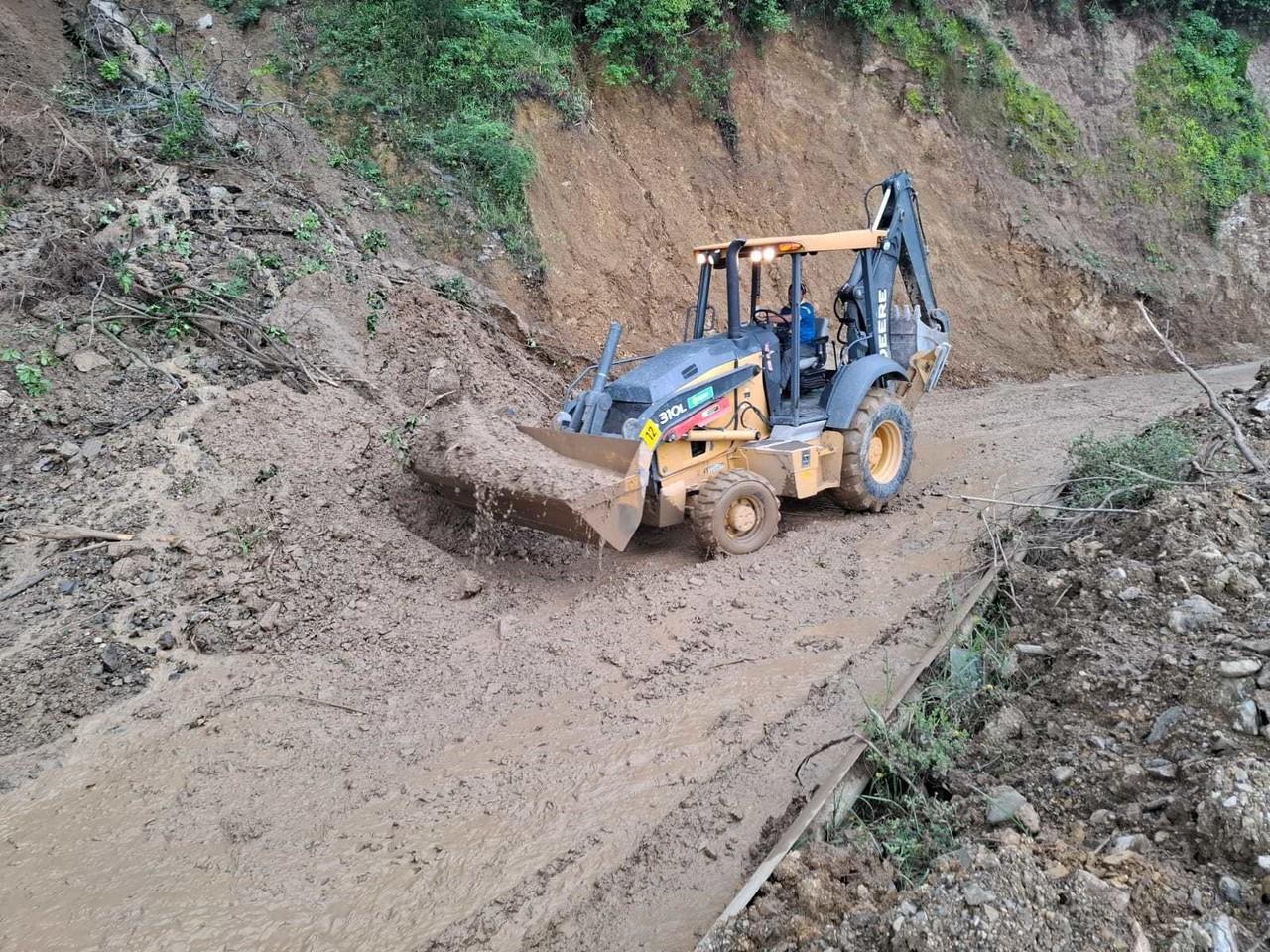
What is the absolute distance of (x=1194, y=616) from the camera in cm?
388

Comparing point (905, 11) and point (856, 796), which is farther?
point (905, 11)

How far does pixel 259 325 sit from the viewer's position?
7367 mm

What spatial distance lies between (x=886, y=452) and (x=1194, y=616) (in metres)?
3.78

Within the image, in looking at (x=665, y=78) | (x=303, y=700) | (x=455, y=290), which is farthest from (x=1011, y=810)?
(x=665, y=78)

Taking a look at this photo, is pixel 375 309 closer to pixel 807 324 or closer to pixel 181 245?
pixel 181 245

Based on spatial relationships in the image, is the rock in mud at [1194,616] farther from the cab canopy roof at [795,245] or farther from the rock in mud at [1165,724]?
the cab canopy roof at [795,245]

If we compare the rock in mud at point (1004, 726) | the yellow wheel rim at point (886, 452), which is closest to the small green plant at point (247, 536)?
the rock in mud at point (1004, 726)

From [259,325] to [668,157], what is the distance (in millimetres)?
7330

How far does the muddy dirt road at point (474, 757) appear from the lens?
3260 millimetres

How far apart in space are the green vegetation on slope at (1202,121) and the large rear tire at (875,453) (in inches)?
471

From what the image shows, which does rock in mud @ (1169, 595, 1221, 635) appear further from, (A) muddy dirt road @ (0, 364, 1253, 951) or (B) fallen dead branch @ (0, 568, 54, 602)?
(B) fallen dead branch @ (0, 568, 54, 602)

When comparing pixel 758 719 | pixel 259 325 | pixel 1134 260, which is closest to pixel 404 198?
pixel 259 325

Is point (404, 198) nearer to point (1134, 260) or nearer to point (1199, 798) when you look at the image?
point (1199, 798)

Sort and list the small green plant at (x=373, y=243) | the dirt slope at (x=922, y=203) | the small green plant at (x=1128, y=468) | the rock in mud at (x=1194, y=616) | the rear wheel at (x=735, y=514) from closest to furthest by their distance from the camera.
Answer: the rock in mud at (x=1194, y=616) < the small green plant at (x=1128, y=468) < the rear wheel at (x=735, y=514) < the small green plant at (x=373, y=243) < the dirt slope at (x=922, y=203)
